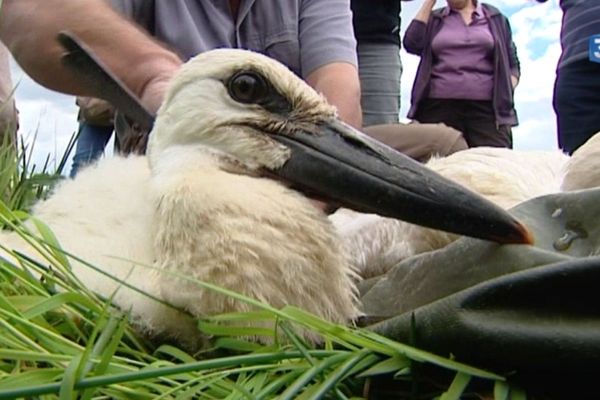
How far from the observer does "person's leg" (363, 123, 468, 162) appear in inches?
95.5

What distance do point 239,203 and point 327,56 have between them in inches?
60.6

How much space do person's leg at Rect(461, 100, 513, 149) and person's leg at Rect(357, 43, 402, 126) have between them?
1.17m

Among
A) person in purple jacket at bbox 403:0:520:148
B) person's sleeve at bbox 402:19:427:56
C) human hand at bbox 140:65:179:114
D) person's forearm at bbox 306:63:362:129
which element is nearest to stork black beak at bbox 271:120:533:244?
human hand at bbox 140:65:179:114

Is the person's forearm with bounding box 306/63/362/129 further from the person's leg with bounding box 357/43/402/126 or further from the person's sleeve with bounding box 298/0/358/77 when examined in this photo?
the person's leg with bounding box 357/43/402/126

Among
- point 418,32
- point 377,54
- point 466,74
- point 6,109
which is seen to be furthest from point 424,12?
point 6,109

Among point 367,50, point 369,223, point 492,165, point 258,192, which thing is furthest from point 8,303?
point 367,50

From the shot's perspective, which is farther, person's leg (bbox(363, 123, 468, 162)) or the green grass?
person's leg (bbox(363, 123, 468, 162))

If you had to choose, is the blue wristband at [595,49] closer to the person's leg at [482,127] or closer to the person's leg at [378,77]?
the person's leg at [378,77]

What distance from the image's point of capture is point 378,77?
348 centimetres

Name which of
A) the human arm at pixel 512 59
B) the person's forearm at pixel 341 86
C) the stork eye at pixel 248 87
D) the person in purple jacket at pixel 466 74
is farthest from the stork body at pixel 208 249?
the human arm at pixel 512 59

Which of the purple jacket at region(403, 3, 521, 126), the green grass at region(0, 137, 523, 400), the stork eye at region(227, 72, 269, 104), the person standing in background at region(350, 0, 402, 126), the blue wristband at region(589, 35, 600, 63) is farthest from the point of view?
the purple jacket at region(403, 3, 521, 126)

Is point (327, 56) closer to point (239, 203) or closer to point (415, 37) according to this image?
point (239, 203)

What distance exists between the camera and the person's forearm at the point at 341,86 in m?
2.57

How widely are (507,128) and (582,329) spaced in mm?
4011
